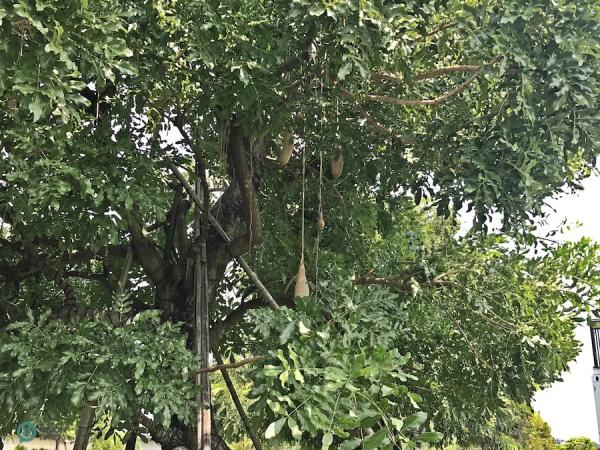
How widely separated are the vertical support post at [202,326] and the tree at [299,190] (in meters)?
0.02

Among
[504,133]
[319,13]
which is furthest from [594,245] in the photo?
[319,13]

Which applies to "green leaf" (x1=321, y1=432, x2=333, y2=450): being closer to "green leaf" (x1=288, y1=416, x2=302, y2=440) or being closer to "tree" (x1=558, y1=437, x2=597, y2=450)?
"green leaf" (x1=288, y1=416, x2=302, y2=440)

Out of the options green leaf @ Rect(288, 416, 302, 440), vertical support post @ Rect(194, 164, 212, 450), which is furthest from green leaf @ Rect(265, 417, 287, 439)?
vertical support post @ Rect(194, 164, 212, 450)

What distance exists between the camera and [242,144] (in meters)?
2.66

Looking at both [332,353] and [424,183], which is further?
[424,183]

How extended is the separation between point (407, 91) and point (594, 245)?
1.10m

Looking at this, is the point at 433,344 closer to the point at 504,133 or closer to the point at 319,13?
the point at 504,133

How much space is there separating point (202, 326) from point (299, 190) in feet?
3.31

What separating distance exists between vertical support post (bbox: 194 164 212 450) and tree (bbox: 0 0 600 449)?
15 mm

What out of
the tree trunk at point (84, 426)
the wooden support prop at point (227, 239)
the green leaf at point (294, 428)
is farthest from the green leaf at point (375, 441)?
the tree trunk at point (84, 426)

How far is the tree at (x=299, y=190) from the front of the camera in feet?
5.93

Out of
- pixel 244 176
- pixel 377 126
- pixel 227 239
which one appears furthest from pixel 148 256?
pixel 377 126

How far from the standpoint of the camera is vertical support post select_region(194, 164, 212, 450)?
2459 mm

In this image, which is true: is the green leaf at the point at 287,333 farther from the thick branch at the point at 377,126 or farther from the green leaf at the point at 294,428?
the thick branch at the point at 377,126
